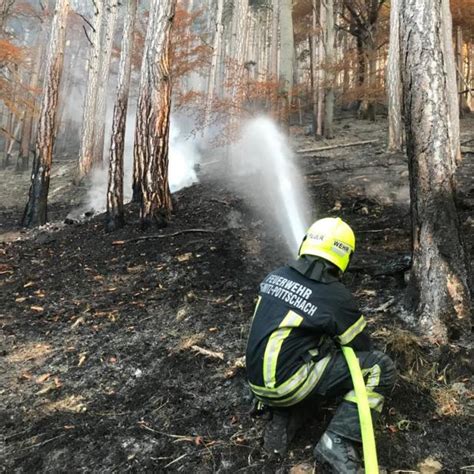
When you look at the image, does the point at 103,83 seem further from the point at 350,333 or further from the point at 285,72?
the point at 350,333

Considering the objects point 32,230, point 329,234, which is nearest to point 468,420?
point 329,234

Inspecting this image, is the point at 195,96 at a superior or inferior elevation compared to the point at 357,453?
superior

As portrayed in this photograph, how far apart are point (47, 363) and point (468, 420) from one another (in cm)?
384

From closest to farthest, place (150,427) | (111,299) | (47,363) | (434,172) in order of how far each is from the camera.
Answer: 1. (150,427)
2. (434,172)
3. (47,363)
4. (111,299)

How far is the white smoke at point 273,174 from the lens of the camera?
842 centimetres

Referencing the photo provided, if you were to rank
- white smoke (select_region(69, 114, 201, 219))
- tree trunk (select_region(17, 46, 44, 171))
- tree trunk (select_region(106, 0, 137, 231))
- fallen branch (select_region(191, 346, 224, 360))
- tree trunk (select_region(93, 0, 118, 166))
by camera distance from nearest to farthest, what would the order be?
fallen branch (select_region(191, 346, 224, 360))
tree trunk (select_region(106, 0, 137, 231))
white smoke (select_region(69, 114, 201, 219))
tree trunk (select_region(93, 0, 118, 166))
tree trunk (select_region(17, 46, 44, 171))

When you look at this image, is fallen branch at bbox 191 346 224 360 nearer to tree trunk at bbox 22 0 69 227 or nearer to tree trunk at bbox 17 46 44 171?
tree trunk at bbox 22 0 69 227

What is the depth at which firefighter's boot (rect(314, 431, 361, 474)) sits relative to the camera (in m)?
2.60

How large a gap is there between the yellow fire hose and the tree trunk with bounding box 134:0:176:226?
610 cm

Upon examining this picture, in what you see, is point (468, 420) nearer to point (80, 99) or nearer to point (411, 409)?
point (411, 409)

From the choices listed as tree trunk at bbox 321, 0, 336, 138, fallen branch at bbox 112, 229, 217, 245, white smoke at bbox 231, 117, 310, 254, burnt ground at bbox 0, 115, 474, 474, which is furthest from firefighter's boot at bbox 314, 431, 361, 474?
tree trunk at bbox 321, 0, 336, 138

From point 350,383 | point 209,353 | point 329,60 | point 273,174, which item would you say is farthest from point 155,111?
point 329,60

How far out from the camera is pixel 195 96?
1856 centimetres

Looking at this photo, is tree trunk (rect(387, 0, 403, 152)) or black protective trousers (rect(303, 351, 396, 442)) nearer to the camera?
black protective trousers (rect(303, 351, 396, 442))
